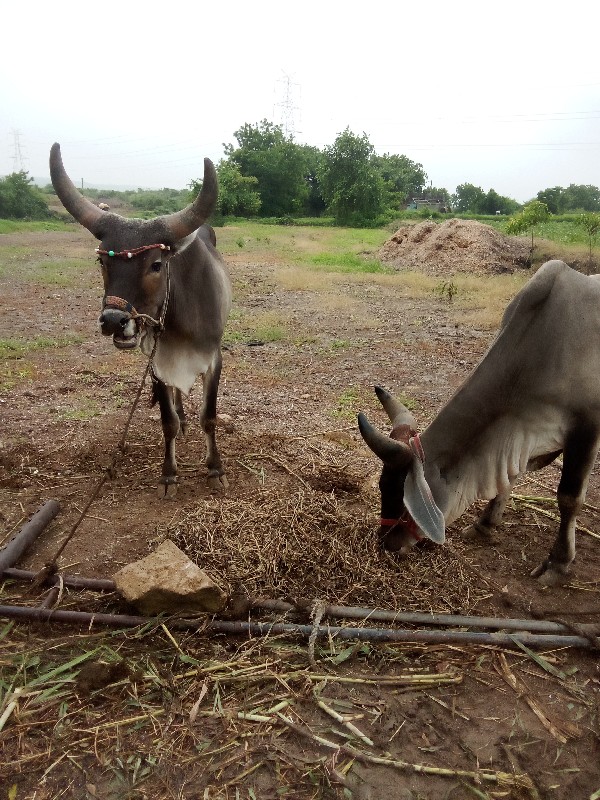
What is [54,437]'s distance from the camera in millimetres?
5246

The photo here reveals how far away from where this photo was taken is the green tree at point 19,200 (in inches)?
1549

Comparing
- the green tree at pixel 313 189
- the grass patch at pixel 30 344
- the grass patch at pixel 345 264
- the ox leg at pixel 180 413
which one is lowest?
the grass patch at pixel 30 344

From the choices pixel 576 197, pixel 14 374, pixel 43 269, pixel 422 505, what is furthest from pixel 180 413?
pixel 576 197

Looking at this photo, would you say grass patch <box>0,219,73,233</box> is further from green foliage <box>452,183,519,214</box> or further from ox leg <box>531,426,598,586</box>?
green foliage <box>452,183,519,214</box>

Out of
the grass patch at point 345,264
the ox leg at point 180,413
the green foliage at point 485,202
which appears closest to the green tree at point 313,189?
the green foliage at point 485,202

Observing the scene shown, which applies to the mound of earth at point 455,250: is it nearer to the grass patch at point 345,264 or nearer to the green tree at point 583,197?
the grass patch at point 345,264

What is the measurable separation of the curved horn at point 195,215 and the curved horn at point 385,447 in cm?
174

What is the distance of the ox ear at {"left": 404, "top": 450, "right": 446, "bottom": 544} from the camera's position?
2854 millimetres

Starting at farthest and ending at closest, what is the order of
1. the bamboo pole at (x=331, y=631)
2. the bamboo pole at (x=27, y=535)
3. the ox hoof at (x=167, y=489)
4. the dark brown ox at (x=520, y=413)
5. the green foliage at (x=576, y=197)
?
the green foliage at (x=576, y=197)
the ox hoof at (x=167, y=489)
the bamboo pole at (x=27, y=535)
the dark brown ox at (x=520, y=413)
the bamboo pole at (x=331, y=631)

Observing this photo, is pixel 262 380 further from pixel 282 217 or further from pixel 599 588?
pixel 282 217

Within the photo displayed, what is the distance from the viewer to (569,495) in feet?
11.0

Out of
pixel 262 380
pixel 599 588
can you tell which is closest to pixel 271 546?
pixel 599 588

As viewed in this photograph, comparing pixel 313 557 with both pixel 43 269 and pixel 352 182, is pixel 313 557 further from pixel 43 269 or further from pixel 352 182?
pixel 352 182

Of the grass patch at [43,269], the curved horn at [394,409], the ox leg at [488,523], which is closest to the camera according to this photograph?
the curved horn at [394,409]
